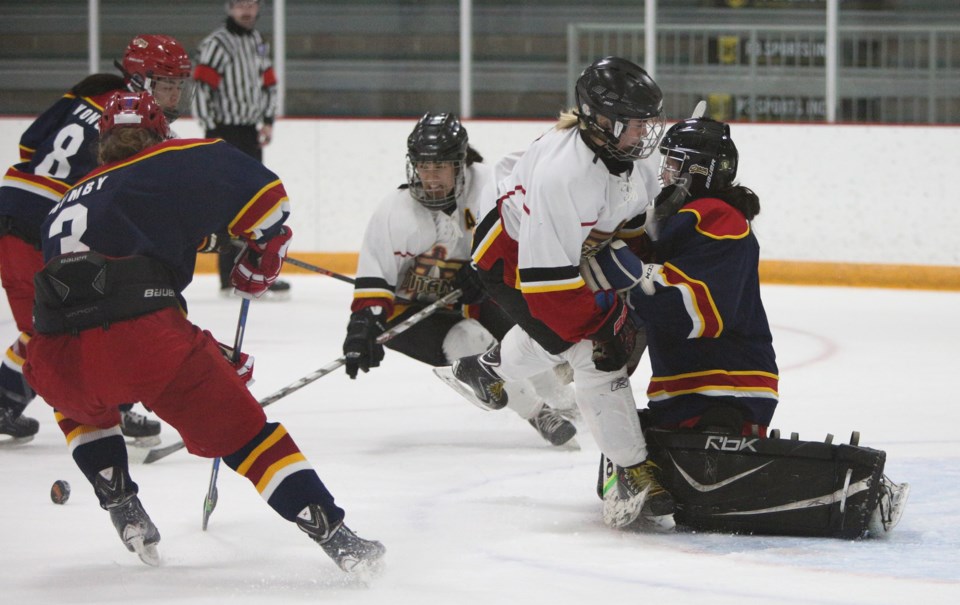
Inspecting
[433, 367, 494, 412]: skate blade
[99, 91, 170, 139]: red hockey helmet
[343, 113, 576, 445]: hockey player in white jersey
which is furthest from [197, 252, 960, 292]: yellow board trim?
[99, 91, 170, 139]: red hockey helmet

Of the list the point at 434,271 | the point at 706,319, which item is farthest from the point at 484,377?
the point at 706,319

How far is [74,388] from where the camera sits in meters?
2.37

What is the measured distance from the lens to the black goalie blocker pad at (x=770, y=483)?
2.60 meters

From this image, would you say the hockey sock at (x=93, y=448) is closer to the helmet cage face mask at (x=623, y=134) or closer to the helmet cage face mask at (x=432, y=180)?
the helmet cage face mask at (x=623, y=134)

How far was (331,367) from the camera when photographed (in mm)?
3357

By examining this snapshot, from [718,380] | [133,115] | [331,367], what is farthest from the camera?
[331,367]

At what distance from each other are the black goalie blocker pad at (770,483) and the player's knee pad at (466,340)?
1092 millimetres

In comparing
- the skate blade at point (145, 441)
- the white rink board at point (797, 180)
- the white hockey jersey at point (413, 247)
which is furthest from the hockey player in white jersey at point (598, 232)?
the white rink board at point (797, 180)

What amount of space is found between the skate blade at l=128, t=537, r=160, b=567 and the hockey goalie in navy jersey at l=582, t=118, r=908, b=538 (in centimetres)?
90

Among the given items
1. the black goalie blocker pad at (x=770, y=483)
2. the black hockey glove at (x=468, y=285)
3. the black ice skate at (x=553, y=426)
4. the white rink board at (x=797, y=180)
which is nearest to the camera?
the black goalie blocker pad at (x=770, y=483)

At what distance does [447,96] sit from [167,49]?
167 inches

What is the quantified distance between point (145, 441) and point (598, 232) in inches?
57.5

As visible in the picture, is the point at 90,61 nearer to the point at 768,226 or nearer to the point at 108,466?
the point at 768,226

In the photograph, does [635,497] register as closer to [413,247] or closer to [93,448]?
[93,448]
